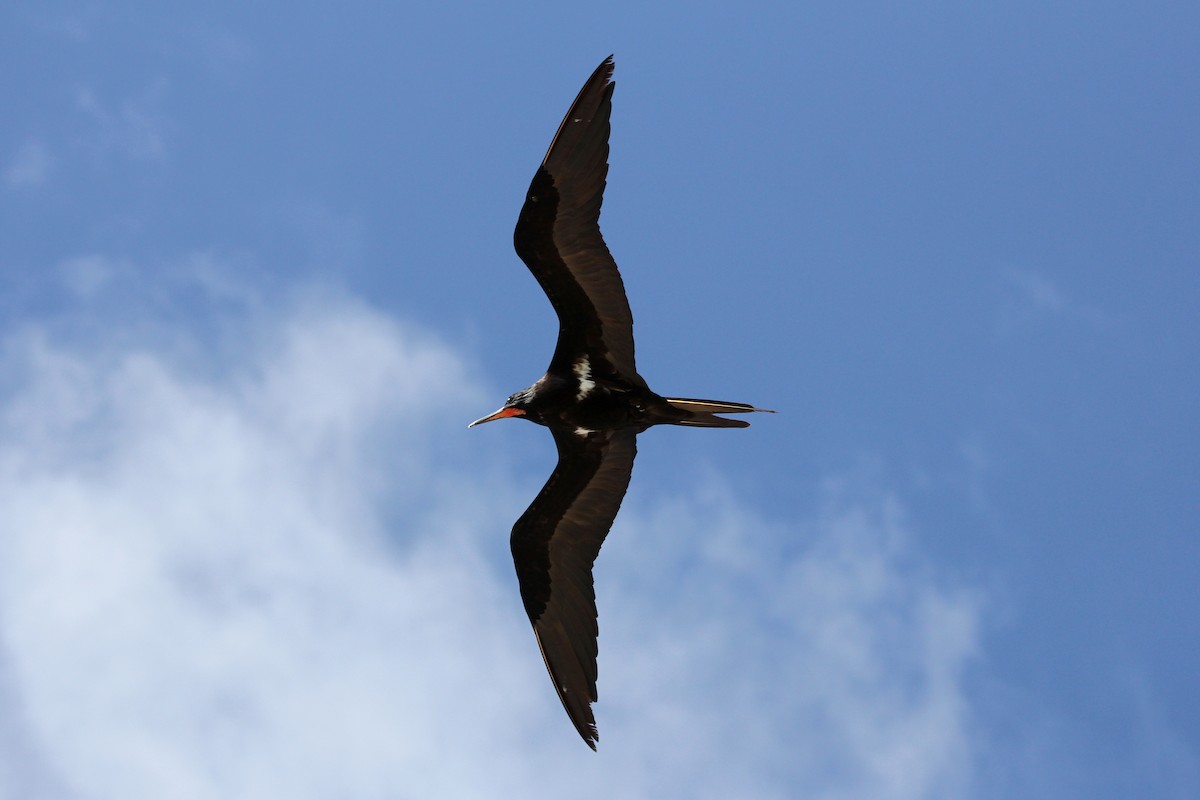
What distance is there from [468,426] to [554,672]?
2.89 metres

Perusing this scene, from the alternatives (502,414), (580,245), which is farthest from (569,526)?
(580,245)

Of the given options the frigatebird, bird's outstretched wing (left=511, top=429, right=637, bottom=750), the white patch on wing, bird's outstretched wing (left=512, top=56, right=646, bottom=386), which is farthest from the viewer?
bird's outstretched wing (left=511, top=429, right=637, bottom=750)

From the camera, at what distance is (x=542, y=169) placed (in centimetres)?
1158

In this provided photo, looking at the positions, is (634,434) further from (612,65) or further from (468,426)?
(612,65)

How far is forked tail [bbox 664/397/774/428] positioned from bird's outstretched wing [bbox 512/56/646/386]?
0.65 metres

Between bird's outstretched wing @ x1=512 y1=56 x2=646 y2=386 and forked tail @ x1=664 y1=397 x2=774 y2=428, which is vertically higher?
bird's outstretched wing @ x1=512 y1=56 x2=646 y2=386

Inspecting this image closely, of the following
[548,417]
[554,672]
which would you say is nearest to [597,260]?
[548,417]

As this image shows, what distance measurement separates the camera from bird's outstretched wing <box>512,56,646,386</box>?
A: 11.4m

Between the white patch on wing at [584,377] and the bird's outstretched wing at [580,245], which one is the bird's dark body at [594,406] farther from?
the bird's outstretched wing at [580,245]

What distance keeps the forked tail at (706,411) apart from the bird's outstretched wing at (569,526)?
3.39 feet

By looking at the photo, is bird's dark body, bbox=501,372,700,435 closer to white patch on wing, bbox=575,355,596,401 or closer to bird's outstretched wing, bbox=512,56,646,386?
white patch on wing, bbox=575,355,596,401

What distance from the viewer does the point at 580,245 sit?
12.0m

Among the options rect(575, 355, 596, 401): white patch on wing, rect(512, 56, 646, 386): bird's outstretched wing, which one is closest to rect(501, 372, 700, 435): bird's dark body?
rect(575, 355, 596, 401): white patch on wing

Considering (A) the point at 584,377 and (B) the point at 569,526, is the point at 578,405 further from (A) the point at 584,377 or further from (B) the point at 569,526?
(B) the point at 569,526
